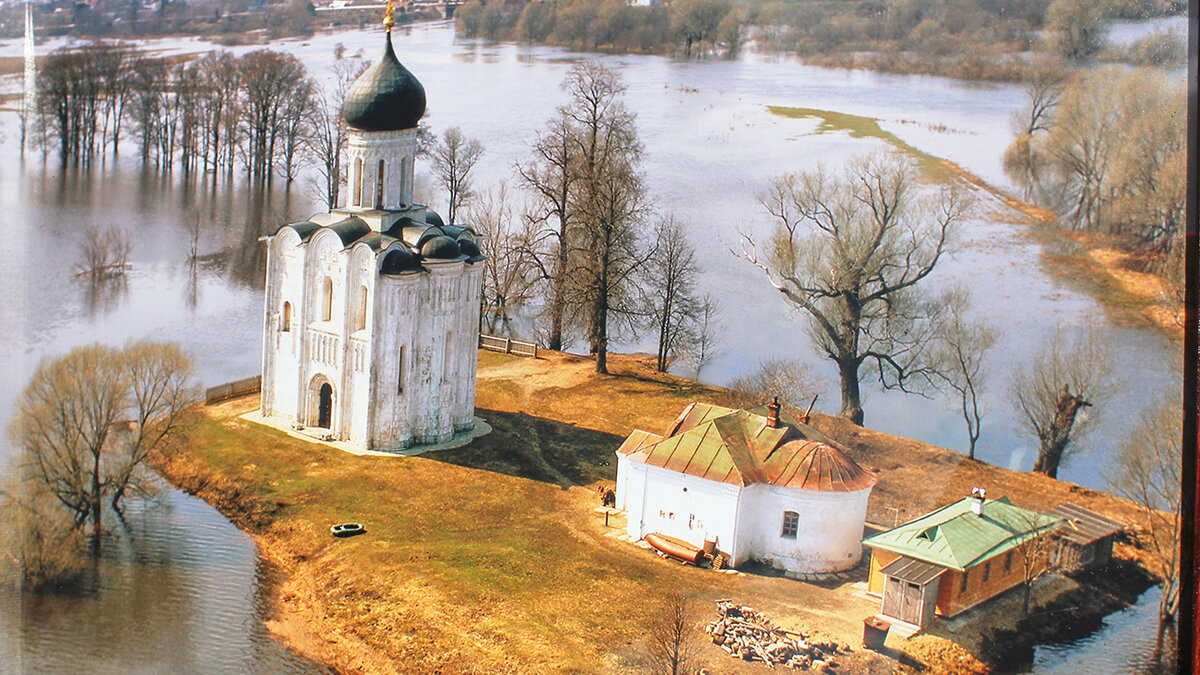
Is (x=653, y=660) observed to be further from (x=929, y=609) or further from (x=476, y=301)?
(x=476, y=301)

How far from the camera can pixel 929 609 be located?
11.9 meters

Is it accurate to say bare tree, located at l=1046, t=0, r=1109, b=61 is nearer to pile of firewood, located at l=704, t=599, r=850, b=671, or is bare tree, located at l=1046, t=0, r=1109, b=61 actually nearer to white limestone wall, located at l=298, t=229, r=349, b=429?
pile of firewood, located at l=704, t=599, r=850, b=671

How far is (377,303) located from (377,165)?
209 centimetres

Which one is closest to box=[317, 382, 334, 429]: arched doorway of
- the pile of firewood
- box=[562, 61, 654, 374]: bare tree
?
box=[562, 61, 654, 374]: bare tree

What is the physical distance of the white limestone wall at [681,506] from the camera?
43.7 ft

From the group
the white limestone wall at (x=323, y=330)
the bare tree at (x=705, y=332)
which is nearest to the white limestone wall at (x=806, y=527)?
the white limestone wall at (x=323, y=330)

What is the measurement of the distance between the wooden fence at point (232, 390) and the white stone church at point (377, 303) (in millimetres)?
1447

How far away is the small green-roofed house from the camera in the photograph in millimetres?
11945

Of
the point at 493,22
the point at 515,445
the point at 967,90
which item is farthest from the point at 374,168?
the point at 967,90

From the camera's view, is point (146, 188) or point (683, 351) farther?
point (683, 351)

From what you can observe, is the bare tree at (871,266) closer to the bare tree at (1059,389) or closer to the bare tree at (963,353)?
the bare tree at (963,353)

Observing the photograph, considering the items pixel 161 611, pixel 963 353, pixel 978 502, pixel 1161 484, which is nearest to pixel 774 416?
pixel 978 502

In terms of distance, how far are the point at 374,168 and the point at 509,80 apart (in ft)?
25.3

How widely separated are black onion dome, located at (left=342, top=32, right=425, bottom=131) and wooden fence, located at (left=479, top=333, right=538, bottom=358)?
621cm
